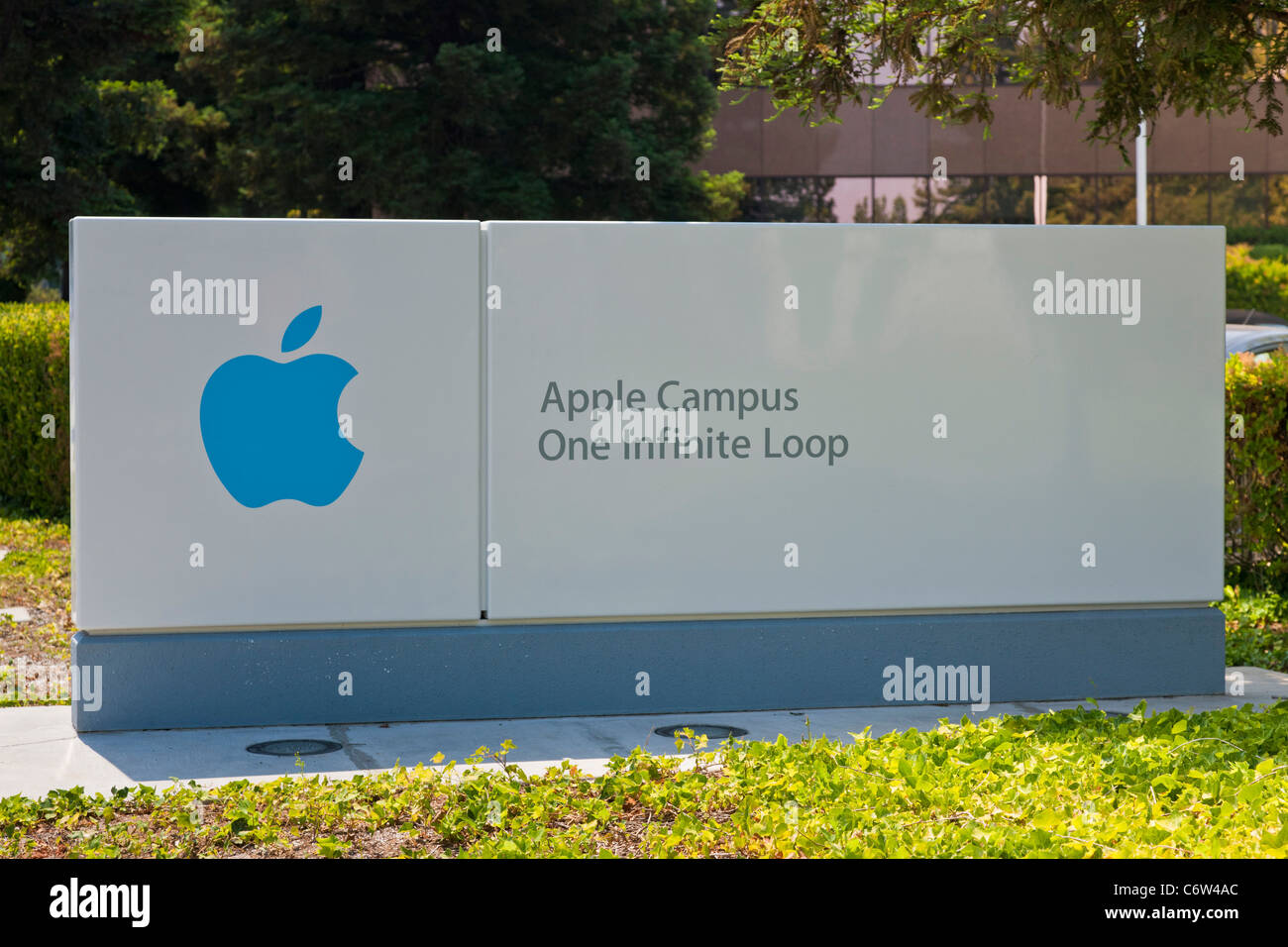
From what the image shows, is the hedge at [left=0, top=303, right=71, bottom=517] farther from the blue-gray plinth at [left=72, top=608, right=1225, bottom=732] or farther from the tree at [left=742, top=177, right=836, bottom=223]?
the tree at [left=742, top=177, right=836, bottom=223]

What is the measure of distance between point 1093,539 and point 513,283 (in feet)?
10.8

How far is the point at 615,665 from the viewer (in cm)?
670

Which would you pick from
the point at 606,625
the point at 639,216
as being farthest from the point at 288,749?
the point at 639,216

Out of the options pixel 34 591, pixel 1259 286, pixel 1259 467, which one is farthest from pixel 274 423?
pixel 1259 286

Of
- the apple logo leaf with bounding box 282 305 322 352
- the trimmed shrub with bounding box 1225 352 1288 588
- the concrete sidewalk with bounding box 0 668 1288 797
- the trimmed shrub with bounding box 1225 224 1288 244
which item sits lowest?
the concrete sidewalk with bounding box 0 668 1288 797

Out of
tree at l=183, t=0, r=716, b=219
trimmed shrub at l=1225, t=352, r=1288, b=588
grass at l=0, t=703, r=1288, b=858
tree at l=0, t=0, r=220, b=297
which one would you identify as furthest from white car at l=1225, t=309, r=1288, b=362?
tree at l=0, t=0, r=220, b=297

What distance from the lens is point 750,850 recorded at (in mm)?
4289

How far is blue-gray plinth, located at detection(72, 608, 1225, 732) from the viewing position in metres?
6.35

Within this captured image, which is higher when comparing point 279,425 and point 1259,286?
point 1259,286

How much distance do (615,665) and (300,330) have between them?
2.22 meters

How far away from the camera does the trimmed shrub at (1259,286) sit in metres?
26.2

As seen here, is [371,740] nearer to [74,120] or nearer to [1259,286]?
[74,120]

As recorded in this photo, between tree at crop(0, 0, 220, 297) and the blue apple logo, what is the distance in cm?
1001
